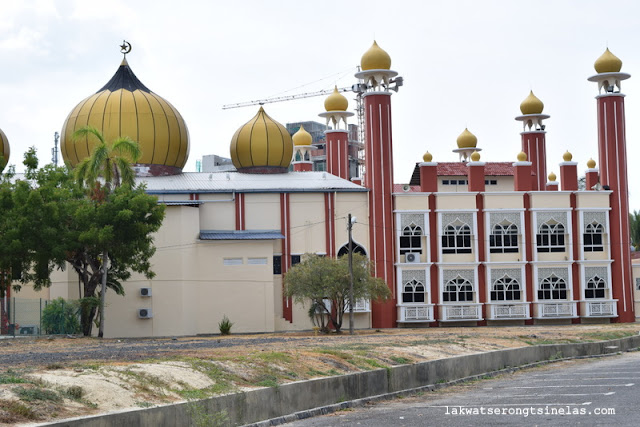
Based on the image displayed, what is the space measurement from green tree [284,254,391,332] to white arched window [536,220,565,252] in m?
12.5

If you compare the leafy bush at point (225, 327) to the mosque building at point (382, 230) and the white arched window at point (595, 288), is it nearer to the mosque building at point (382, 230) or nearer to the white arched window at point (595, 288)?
the mosque building at point (382, 230)

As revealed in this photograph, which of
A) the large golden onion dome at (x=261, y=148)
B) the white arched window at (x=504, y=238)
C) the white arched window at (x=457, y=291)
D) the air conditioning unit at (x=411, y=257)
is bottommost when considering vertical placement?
the white arched window at (x=457, y=291)

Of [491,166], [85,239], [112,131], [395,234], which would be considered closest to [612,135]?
[395,234]

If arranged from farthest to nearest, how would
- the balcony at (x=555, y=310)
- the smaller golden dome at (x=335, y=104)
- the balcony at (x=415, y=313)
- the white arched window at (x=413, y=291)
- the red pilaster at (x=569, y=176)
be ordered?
the smaller golden dome at (x=335, y=104) < the red pilaster at (x=569, y=176) < the balcony at (x=555, y=310) < the white arched window at (x=413, y=291) < the balcony at (x=415, y=313)

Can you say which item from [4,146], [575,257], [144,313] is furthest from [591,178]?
[4,146]

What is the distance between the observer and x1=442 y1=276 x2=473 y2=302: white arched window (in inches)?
2229

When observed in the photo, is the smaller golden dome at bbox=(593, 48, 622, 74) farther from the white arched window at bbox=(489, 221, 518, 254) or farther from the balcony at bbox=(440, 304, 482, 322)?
the balcony at bbox=(440, 304, 482, 322)

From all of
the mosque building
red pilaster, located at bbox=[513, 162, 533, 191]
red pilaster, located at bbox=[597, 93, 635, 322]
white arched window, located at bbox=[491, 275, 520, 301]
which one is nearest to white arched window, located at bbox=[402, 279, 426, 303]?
the mosque building

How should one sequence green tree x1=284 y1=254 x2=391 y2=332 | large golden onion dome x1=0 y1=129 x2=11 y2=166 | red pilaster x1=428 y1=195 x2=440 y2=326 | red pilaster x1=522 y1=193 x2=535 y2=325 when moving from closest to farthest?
green tree x1=284 y1=254 x2=391 y2=332 → red pilaster x1=428 y1=195 x2=440 y2=326 → red pilaster x1=522 y1=193 x2=535 y2=325 → large golden onion dome x1=0 y1=129 x2=11 y2=166

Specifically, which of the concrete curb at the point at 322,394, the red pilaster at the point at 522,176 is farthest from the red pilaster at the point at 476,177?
the concrete curb at the point at 322,394

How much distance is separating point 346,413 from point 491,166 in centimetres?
6478

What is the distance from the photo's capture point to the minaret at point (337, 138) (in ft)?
224

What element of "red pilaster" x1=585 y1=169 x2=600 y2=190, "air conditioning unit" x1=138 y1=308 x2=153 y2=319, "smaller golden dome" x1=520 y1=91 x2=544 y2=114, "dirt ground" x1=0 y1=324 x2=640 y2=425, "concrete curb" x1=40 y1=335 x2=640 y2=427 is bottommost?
"concrete curb" x1=40 y1=335 x2=640 y2=427

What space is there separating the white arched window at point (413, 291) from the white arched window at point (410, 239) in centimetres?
178
